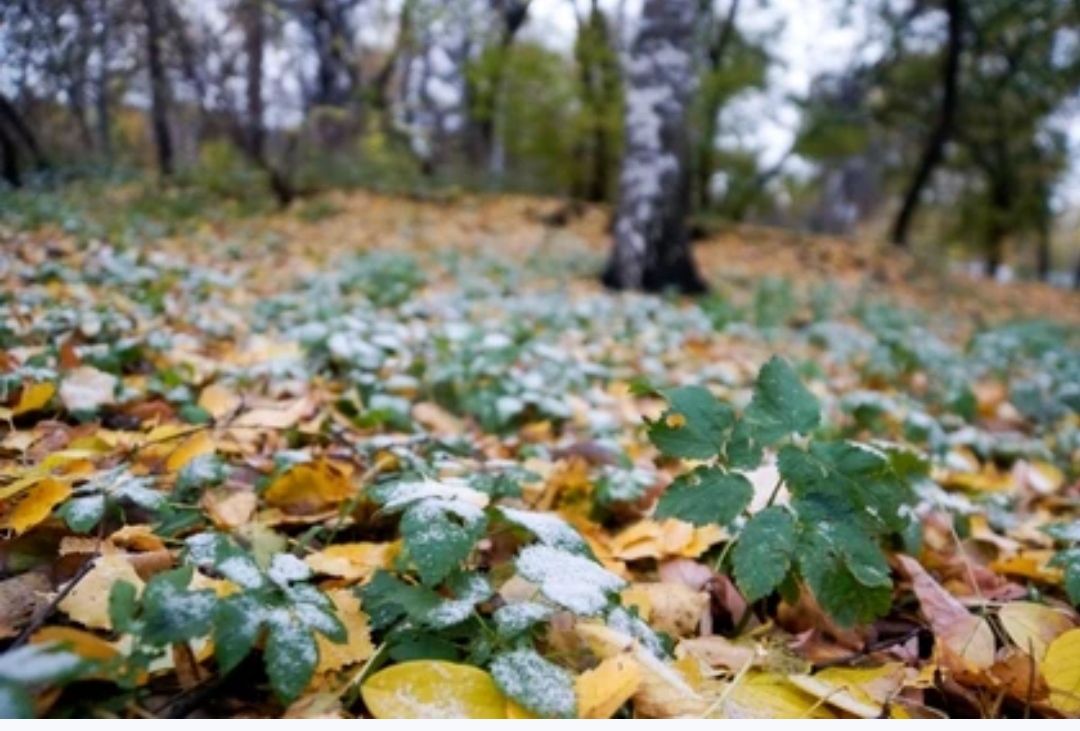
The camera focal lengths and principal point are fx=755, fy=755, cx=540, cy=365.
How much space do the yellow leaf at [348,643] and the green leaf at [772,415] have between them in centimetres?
53

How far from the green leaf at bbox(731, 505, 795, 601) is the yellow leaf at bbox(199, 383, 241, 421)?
3.98ft

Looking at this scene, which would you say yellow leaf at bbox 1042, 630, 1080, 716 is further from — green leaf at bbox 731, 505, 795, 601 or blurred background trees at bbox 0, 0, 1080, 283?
blurred background trees at bbox 0, 0, 1080, 283

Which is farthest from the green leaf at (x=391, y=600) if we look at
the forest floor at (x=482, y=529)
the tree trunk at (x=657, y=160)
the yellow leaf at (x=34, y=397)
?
the tree trunk at (x=657, y=160)

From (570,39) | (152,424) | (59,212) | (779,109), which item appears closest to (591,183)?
(570,39)

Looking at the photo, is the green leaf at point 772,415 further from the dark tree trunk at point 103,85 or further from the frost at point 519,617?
the dark tree trunk at point 103,85

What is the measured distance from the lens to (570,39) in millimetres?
10258

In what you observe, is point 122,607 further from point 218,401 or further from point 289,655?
point 218,401

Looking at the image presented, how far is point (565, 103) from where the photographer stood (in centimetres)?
1006

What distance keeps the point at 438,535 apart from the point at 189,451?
0.69 metres

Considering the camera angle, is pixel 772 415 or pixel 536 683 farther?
pixel 772 415

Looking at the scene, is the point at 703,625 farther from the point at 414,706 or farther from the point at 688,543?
the point at 414,706

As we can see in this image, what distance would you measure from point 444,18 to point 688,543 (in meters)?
8.38

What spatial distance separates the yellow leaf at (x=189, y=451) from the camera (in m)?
1.37

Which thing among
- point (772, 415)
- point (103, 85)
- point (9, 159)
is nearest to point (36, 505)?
point (772, 415)
